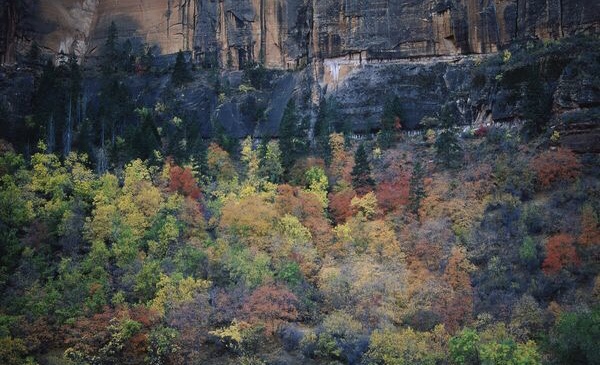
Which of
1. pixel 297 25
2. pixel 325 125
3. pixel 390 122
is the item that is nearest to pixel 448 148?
pixel 390 122

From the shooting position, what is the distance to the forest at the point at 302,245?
143 ft

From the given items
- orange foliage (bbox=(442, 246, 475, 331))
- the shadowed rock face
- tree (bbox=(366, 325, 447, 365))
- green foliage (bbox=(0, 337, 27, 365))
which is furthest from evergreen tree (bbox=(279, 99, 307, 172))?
green foliage (bbox=(0, 337, 27, 365))

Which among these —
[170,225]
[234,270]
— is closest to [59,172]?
[170,225]

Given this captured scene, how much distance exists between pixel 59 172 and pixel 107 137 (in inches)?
453

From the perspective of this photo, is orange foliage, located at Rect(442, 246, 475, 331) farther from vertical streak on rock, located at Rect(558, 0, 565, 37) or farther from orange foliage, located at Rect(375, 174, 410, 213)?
vertical streak on rock, located at Rect(558, 0, 565, 37)

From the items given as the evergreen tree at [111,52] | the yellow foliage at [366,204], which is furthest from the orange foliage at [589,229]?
the evergreen tree at [111,52]

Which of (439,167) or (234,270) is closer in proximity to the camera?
(234,270)

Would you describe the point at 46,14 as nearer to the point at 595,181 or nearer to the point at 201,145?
the point at 201,145

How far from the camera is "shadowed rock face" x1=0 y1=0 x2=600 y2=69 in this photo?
72188 mm

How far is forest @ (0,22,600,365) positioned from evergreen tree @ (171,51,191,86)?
11.4 m

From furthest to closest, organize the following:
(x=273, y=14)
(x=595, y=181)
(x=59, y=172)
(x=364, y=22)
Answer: (x=273, y=14), (x=364, y=22), (x=59, y=172), (x=595, y=181)

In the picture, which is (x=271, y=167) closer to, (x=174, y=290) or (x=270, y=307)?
(x=174, y=290)

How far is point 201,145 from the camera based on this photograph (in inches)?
2611

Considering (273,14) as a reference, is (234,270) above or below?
below
